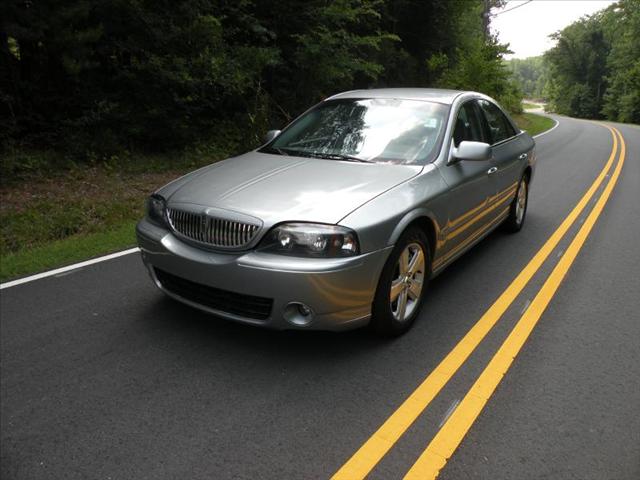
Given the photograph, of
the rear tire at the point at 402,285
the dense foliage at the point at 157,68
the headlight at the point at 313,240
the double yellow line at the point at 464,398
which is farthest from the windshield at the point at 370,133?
the dense foliage at the point at 157,68

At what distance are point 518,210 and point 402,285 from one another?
133 inches

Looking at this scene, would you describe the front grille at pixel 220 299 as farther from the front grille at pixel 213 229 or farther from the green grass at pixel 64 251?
the green grass at pixel 64 251

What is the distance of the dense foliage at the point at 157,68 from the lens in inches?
340

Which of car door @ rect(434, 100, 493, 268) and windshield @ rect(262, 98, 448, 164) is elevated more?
windshield @ rect(262, 98, 448, 164)

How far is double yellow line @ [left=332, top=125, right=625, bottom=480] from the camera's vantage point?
251 centimetres

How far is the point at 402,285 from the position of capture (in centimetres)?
368

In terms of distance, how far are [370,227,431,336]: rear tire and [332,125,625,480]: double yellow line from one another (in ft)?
1.34

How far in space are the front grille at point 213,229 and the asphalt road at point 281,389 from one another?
0.73 meters

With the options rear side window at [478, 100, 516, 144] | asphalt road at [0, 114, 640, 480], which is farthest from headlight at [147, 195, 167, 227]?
rear side window at [478, 100, 516, 144]

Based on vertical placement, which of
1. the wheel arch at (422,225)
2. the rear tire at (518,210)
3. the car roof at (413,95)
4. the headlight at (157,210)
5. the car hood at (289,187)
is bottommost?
the rear tire at (518,210)

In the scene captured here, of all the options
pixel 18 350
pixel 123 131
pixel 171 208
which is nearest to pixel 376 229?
pixel 171 208

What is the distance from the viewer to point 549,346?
3678mm

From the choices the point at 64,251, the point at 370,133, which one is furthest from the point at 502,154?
the point at 64,251

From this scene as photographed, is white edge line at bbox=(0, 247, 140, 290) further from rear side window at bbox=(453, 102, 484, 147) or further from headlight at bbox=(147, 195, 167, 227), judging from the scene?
rear side window at bbox=(453, 102, 484, 147)
